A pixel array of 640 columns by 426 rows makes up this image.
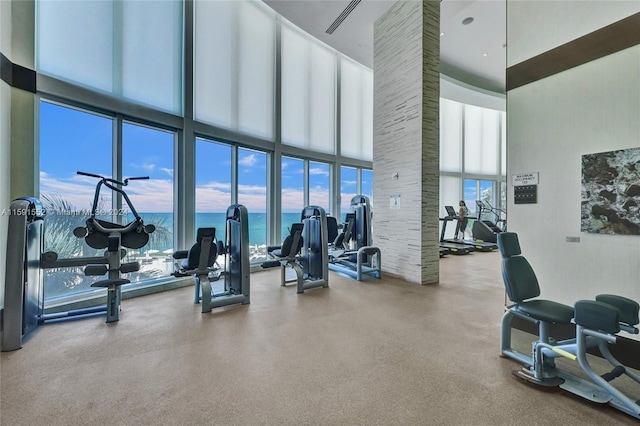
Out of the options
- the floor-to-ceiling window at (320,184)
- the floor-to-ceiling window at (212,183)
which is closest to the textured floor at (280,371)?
the floor-to-ceiling window at (212,183)

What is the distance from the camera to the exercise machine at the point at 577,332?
1.82m

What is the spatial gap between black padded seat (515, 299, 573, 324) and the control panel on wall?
1292mm

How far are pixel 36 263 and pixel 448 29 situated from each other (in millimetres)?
9168

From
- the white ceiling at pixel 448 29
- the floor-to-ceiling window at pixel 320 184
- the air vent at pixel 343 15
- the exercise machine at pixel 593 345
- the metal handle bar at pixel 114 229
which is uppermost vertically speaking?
the white ceiling at pixel 448 29

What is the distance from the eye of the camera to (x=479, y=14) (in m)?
6.54

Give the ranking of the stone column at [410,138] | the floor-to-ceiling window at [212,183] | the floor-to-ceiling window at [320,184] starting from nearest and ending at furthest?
the stone column at [410,138] → the floor-to-ceiling window at [212,183] → the floor-to-ceiling window at [320,184]

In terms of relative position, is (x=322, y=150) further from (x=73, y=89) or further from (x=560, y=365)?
(x=560, y=365)

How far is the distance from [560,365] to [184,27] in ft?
23.4

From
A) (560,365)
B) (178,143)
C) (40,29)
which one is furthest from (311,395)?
(40,29)

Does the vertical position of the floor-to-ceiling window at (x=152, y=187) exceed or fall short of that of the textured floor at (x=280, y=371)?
it exceeds it

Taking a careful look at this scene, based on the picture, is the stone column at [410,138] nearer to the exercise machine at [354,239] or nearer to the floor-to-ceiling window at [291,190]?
the exercise machine at [354,239]

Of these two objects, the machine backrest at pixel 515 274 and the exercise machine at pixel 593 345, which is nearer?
the exercise machine at pixel 593 345

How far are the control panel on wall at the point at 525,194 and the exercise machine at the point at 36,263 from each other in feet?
15.3

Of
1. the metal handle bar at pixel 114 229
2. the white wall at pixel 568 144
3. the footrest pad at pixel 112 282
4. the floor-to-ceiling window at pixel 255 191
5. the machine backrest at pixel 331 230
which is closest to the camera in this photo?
the white wall at pixel 568 144
